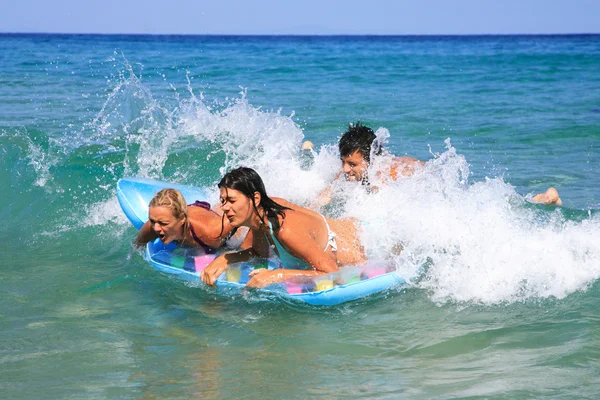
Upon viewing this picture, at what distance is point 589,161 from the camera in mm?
9625

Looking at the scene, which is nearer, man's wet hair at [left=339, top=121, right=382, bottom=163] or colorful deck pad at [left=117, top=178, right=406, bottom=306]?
colorful deck pad at [left=117, top=178, right=406, bottom=306]

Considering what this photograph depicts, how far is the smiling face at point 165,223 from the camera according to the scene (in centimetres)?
490

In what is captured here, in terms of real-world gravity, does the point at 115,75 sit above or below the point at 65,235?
above

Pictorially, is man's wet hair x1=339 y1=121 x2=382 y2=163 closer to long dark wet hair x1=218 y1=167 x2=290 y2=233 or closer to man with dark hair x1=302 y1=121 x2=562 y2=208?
man with dark hair x1=302 y1=121 x2=562 y2=208

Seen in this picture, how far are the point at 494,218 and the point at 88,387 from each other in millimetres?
3254

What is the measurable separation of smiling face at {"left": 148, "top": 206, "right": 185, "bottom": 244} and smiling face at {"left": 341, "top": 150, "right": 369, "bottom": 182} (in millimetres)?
1762

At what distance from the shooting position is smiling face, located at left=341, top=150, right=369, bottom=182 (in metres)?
6.31

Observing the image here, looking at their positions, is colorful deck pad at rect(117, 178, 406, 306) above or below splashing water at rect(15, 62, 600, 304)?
below

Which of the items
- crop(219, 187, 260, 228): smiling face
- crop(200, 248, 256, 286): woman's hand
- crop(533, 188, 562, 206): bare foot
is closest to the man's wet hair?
crop(200, 248, 256, 286): woman's hand

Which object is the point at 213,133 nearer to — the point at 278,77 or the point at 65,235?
the point at 65,235

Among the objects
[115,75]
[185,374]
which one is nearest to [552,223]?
[185,374]

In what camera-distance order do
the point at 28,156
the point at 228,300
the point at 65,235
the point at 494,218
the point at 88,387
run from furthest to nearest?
1. the point at 28,156
2. the point at 65,235
3. the point at 494,218
4. the point at 228,300
5. the point at 88,387

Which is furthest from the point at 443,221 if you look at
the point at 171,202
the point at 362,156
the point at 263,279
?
the point at 171,202

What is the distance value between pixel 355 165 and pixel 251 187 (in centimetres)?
198
